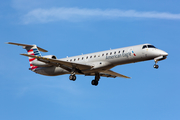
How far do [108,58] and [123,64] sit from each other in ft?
5.49

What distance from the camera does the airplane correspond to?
3244cm

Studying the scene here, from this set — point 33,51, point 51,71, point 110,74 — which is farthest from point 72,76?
point 33,51

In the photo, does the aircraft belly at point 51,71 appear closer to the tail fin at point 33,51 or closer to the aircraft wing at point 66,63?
the tail fin at point 33,51

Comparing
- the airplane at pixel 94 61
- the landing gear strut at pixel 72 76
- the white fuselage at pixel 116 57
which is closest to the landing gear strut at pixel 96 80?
the airplane at pixel 94 61

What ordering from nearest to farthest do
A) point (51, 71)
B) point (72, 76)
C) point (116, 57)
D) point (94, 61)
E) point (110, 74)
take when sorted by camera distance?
point (116, 57), point (94, 61), point (72, 76), point (51, 71), point (110, 74)

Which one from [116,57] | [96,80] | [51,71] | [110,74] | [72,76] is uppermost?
[110,74]

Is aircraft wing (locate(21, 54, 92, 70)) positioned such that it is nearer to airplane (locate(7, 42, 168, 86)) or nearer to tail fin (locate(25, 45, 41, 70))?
airplane (locate(7, 42, 168, 86))

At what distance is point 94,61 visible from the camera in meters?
34.8

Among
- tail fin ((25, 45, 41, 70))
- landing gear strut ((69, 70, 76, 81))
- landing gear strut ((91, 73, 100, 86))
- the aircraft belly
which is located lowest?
landing gear strut ((69, 70, 76, 81))

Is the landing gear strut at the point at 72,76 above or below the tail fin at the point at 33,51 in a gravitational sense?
below

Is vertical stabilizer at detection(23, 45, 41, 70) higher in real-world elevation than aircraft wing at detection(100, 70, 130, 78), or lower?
higher

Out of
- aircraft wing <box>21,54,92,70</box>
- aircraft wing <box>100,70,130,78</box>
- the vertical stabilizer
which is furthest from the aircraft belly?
aircraft wing <box>100,70,130,78</box>

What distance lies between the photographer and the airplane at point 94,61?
32.4 meters

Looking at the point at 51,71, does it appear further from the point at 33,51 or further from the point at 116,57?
the point at 116,57
